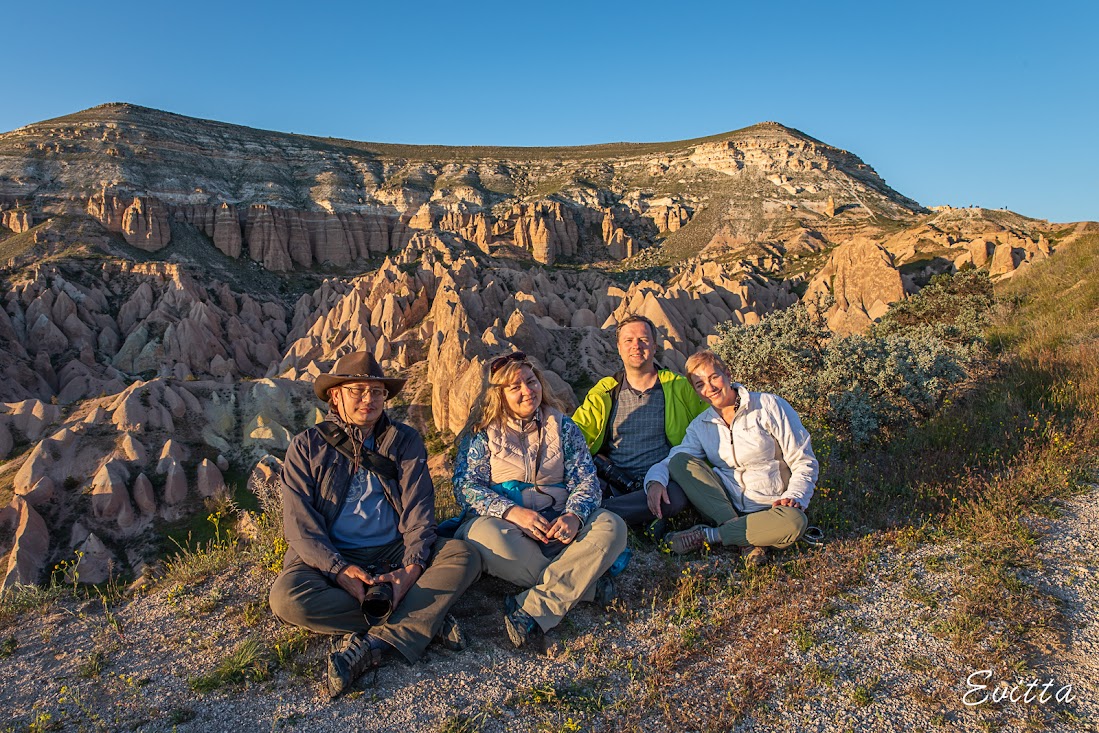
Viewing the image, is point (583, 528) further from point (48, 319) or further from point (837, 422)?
point (48, 319)

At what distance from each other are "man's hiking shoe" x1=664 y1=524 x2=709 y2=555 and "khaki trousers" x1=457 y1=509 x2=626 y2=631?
32.2 inches

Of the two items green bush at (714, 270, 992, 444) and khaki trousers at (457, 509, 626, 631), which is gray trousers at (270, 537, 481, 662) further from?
green bush at (714, 270, 992, 444)

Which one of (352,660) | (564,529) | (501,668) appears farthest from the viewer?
(564,529)

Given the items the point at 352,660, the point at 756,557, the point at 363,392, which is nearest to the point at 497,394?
the point at 363,392

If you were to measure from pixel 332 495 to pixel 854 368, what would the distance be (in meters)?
8.47

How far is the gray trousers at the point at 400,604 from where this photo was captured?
4.07 meters

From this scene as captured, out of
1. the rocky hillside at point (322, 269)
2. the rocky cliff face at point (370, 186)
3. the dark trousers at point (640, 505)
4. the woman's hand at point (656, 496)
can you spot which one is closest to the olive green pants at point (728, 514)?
the dark trousers at point (640, 505)

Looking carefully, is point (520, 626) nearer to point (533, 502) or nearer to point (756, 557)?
point (533, 502)

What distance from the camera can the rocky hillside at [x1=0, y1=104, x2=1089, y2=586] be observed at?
2392cm

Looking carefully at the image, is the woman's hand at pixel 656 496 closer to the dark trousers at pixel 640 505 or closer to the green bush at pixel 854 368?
the dark trousers at pixel 640 505

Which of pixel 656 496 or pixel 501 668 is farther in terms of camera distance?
pixel 656 496

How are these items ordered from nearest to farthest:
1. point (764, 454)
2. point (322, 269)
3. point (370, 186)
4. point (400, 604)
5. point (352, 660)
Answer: point (352, 660) < point (400, 604) < point (764, 454) < point (322, 269) < point (370, 186)

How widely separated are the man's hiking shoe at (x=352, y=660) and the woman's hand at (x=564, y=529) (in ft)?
4.65

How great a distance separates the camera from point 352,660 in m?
3.78
